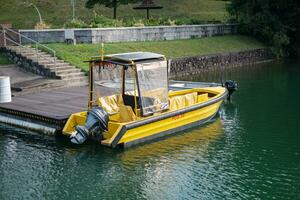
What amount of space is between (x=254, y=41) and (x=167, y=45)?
13.1 metres

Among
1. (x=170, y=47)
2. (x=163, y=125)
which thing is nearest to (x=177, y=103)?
(x=163, y=125)

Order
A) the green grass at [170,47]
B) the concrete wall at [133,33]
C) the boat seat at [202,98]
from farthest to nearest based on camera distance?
the concrete wall at [133,33]
the green grass at [170,47]
the boat seat at [202,98]

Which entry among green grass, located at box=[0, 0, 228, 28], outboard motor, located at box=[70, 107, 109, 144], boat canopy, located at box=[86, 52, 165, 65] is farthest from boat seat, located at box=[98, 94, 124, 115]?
green grass, located at box=[0, 0, 228, 28]

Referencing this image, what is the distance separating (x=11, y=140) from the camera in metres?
16.1

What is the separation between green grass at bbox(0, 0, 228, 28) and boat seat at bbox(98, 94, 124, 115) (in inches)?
1096

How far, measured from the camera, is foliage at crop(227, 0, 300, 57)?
42.7 meters

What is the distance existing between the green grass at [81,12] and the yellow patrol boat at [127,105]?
91.5ft

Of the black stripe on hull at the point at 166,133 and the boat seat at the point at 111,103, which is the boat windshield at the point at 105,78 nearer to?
the boat seat at the point at 111,103

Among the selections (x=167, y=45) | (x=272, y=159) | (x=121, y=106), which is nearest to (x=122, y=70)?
(x=121, y=106)

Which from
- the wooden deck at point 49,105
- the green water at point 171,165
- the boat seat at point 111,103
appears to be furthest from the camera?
the wooden deck at point 49,105

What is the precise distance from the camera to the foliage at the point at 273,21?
42.7 meters

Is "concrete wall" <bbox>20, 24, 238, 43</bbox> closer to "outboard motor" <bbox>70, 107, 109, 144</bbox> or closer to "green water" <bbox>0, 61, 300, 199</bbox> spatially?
"green water" <bbox>0, 61, 300, 199</bbox>

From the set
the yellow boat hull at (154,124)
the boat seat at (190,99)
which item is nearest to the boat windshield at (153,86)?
the yellow boat hull at (154,124)

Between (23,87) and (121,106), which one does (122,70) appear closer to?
(121,106)
